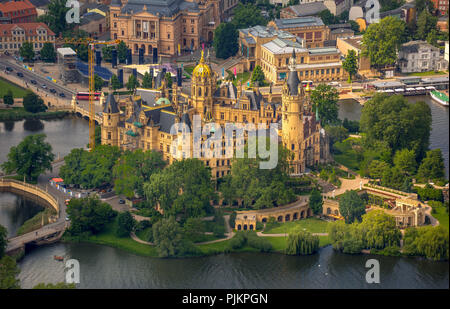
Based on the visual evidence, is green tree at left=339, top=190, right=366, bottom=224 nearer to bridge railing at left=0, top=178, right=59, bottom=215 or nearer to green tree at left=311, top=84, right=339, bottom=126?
green tree at left=311, top=84, right=339, bottom=126

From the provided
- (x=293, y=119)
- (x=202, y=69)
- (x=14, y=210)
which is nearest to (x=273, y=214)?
(x=293, y=119)

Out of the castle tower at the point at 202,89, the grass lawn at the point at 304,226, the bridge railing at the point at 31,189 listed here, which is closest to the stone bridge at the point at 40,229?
the bridge railing at the point at 31,189

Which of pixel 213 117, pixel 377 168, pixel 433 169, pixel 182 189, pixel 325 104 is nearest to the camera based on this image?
pixel 182 189

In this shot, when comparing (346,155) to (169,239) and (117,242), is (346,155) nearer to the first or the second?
(169,239)

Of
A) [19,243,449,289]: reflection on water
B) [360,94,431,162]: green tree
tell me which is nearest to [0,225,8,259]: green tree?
[19,243,449,289]: reflection on water

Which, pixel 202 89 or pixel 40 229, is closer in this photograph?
pixel 40 229
